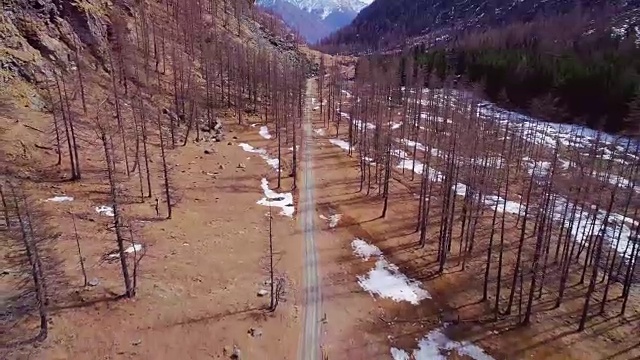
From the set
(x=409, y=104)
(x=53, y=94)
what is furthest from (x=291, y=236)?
(x=409, y=104)

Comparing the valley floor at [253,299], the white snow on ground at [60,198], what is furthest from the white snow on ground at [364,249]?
the white snow on ground at [60,198]

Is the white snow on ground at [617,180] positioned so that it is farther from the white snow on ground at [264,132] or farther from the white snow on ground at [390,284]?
the white snow on ground at [264,132]

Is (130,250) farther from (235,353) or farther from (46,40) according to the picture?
(46,40)

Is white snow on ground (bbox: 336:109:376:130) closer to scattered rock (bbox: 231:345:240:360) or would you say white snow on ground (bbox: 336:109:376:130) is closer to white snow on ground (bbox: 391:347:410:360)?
white snow on ground (bbox: 391:347:410:360)

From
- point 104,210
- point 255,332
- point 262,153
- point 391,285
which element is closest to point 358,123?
point 262,153

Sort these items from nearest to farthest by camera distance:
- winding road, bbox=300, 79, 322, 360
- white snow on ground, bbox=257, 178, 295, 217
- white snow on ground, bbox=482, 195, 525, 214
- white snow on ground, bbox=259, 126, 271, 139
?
winding road, bbox=300, 79, 322, 360 < white snow on ground, bbox=257, 178, 295, 217 < white snow on ground, bbox=482, 195, 525, 214 < white snow on ground, bbox=259, 126, 271, 139

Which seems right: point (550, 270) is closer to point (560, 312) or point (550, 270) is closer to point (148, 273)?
point (560, 312)

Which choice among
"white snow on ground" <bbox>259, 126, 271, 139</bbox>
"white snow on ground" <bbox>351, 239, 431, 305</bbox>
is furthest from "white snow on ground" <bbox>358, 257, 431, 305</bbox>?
"white snow on ground" <bbox>259, 126, 271, 139</bbox>
